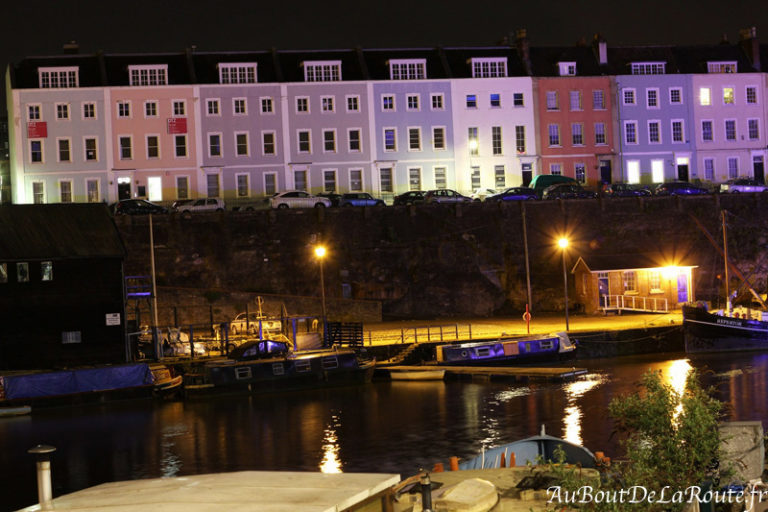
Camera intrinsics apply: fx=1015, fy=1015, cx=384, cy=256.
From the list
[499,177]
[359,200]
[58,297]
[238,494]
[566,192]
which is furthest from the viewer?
[499,177]

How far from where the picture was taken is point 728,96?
6781 centimetres

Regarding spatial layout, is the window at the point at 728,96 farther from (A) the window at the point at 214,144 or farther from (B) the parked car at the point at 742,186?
(A) the window at the point at 214,144

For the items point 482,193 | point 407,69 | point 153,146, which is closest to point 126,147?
point 153,146

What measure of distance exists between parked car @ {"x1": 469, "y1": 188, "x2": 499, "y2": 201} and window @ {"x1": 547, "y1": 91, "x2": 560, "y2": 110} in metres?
7.54

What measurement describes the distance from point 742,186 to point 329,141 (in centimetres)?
2515

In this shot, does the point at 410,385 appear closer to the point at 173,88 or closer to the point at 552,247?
the point at 552,247

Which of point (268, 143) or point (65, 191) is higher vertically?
point (268, 143)

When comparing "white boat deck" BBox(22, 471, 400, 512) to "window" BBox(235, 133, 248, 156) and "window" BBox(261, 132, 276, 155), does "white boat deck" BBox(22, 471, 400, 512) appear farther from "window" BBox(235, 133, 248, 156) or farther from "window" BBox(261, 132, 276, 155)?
"window" BBox(261, 132, 276, 155)

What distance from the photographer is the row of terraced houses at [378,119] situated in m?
59.9

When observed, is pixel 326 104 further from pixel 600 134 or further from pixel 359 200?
pixel 600 134

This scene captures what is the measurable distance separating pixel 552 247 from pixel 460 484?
41714 mm

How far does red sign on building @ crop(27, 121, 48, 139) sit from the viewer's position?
5928 centimetres

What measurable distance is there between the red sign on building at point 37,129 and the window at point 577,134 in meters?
32.6

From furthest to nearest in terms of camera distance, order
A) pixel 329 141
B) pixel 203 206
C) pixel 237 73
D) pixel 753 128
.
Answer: pixel 753 128 → pixel 329 141 → pixel 237 73 → pixel 203 206
